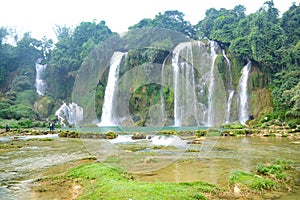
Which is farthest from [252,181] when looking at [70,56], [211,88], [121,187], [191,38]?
[70,56]

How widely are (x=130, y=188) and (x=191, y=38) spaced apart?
136 ft

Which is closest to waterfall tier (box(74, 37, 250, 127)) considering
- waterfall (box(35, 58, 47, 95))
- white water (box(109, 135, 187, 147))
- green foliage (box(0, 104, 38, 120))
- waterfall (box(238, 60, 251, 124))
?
waterfall (box(238, 60, 251, 124))

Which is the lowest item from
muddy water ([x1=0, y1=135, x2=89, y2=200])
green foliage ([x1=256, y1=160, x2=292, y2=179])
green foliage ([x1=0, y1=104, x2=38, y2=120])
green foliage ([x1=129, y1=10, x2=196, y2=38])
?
muddy water ([x1=0, y1=135, x2=89, y2=200])

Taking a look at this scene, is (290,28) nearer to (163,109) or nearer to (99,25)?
(163,109)

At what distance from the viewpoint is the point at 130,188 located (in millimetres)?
5887

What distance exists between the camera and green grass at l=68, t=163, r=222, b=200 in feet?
18.4

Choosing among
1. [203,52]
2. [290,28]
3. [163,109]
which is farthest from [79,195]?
[290,28]

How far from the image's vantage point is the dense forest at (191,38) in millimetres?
32812

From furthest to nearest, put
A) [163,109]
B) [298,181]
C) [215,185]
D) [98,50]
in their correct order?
[163,109], [98,50], [298,181], [215,185]

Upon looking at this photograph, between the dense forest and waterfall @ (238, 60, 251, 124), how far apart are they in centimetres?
152

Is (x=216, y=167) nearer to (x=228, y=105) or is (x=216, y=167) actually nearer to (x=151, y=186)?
(x=151, y=186)

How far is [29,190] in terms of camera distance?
21.9 feet

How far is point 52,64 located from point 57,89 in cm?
475

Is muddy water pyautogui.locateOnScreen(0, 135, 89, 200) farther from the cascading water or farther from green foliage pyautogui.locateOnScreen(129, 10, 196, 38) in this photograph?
green foliage pyautogui.locateOnScreen(129, 10, 196, 38)
